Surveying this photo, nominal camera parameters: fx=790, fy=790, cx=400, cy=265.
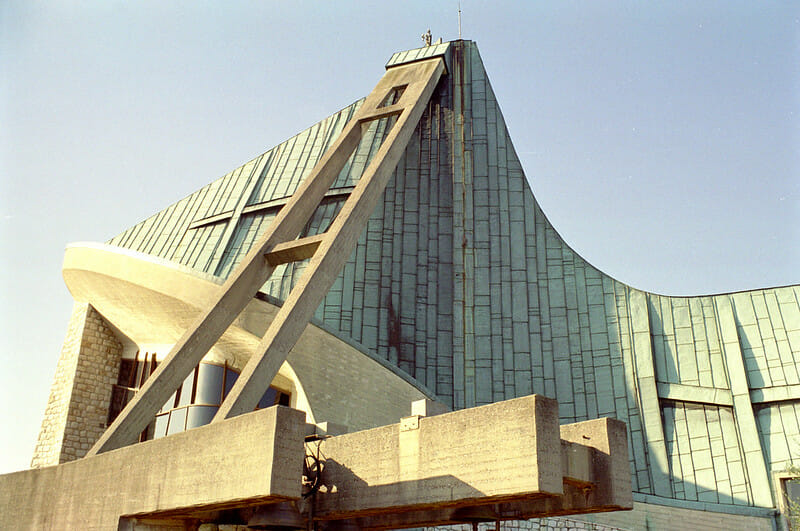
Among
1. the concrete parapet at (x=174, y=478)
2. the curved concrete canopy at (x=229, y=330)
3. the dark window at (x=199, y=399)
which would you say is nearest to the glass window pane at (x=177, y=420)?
the dark window at (x=199, y=399)

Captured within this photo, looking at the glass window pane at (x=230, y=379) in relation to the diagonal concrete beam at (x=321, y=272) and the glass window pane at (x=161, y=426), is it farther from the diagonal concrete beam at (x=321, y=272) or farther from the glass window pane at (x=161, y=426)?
the diagonal concrete beam at (x=321, y=272)

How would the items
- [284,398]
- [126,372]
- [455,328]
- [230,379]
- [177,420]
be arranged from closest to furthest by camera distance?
[177,420] < [230,379] < [284,398] < [126,372] < [455,328]

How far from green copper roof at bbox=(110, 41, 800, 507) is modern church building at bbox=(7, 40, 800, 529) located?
0.04 m

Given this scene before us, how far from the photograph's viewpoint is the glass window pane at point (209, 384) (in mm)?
13781

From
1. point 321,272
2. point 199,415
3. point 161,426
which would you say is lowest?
point 161,426

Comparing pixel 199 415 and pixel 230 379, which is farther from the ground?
pixel 230 379

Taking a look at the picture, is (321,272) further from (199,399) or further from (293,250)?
(199,399)

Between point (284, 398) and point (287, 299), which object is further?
point (284, 398)

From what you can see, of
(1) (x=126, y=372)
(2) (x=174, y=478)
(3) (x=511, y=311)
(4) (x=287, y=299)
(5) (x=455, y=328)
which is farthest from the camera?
(3) (x=511, y=311)

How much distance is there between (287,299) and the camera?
11.0 meters

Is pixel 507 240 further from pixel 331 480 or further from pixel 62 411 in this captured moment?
pixel 331 480

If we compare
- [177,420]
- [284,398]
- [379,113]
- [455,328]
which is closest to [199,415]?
[177,420]

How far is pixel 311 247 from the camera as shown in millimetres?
12188

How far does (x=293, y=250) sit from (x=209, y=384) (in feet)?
11.2
